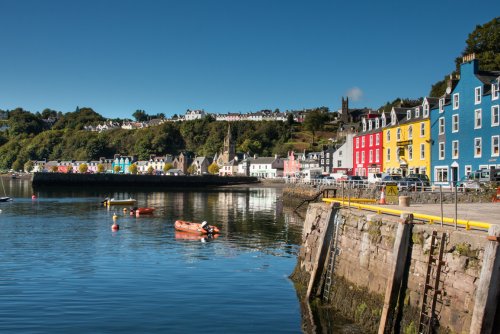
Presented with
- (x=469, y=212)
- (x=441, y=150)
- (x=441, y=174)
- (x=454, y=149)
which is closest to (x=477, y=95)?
(x=454, y=149)

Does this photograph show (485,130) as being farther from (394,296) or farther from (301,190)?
(394,296)

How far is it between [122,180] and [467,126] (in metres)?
106

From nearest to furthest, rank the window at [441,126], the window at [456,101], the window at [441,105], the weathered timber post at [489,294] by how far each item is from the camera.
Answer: the weathered timber post at [489,294] → the window at [456,101] → the window at [441,105] → the window at [441,126]

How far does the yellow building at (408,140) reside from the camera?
59875 millimetres

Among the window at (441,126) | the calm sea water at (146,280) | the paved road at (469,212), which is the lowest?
the calm sea water at (146,280)

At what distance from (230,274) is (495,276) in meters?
16.2

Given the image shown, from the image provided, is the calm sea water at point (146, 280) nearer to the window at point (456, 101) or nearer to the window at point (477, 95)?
the window at point (477, 95)

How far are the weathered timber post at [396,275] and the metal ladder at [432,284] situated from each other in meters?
1.03

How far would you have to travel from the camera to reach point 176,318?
1817 cm

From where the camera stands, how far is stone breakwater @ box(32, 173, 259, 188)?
432ft

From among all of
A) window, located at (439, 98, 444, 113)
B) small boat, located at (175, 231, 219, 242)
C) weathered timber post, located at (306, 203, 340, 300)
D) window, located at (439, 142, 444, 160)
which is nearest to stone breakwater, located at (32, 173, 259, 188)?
window, located at (439, 142, 444, 160)

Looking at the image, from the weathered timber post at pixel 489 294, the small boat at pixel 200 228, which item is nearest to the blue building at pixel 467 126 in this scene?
the small boat at pixel 200 228

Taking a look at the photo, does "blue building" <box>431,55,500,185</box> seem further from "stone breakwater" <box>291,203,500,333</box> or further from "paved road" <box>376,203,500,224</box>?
"stone breakwater" <box>291,203,500,333</box>

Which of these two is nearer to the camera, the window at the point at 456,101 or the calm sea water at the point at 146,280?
the calm sea water at the point at 146,280
